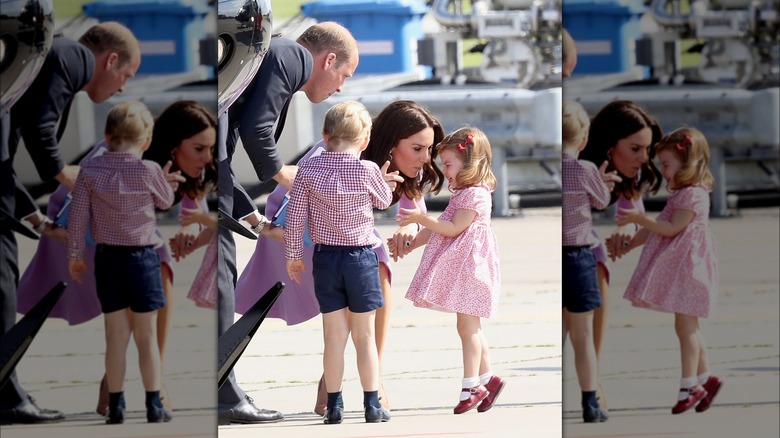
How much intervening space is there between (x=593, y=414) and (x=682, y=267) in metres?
0.26

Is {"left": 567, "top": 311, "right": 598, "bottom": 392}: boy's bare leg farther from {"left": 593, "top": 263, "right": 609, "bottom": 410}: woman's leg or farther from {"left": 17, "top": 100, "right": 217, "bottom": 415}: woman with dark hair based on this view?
{"left": 17, "top": 100, "right": 217, "bottom": 415}: woman with dark hair

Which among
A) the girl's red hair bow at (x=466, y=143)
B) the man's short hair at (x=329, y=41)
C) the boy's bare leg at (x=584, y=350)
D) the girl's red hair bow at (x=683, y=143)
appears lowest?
the boy's bare leg at (x=584, y=350)

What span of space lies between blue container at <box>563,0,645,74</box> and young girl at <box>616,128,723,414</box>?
0.53 feet

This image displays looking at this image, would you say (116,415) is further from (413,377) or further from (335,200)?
(413,377)

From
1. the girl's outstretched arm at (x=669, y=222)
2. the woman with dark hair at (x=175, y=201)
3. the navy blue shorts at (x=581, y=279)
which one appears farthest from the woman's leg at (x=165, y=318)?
the girl's outstretched arm at (x=669, y=222)

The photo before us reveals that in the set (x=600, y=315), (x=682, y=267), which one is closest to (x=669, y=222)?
(x=682, y=267)

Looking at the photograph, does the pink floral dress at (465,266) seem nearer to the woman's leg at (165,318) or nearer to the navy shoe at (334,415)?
the navy shoe at (334,415)

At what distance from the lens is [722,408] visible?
185 cm

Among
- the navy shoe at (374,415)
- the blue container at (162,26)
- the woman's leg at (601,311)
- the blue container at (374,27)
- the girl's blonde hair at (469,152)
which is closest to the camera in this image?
the blue container at (162,26)

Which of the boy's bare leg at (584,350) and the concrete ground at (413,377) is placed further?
the concrete ground at (413,377)

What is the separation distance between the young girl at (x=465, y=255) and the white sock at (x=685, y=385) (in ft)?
5.83

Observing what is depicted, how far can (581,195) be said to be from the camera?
5.87 ft

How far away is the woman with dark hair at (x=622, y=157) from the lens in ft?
5.83

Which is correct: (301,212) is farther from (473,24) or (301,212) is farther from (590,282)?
→ (473,24)
